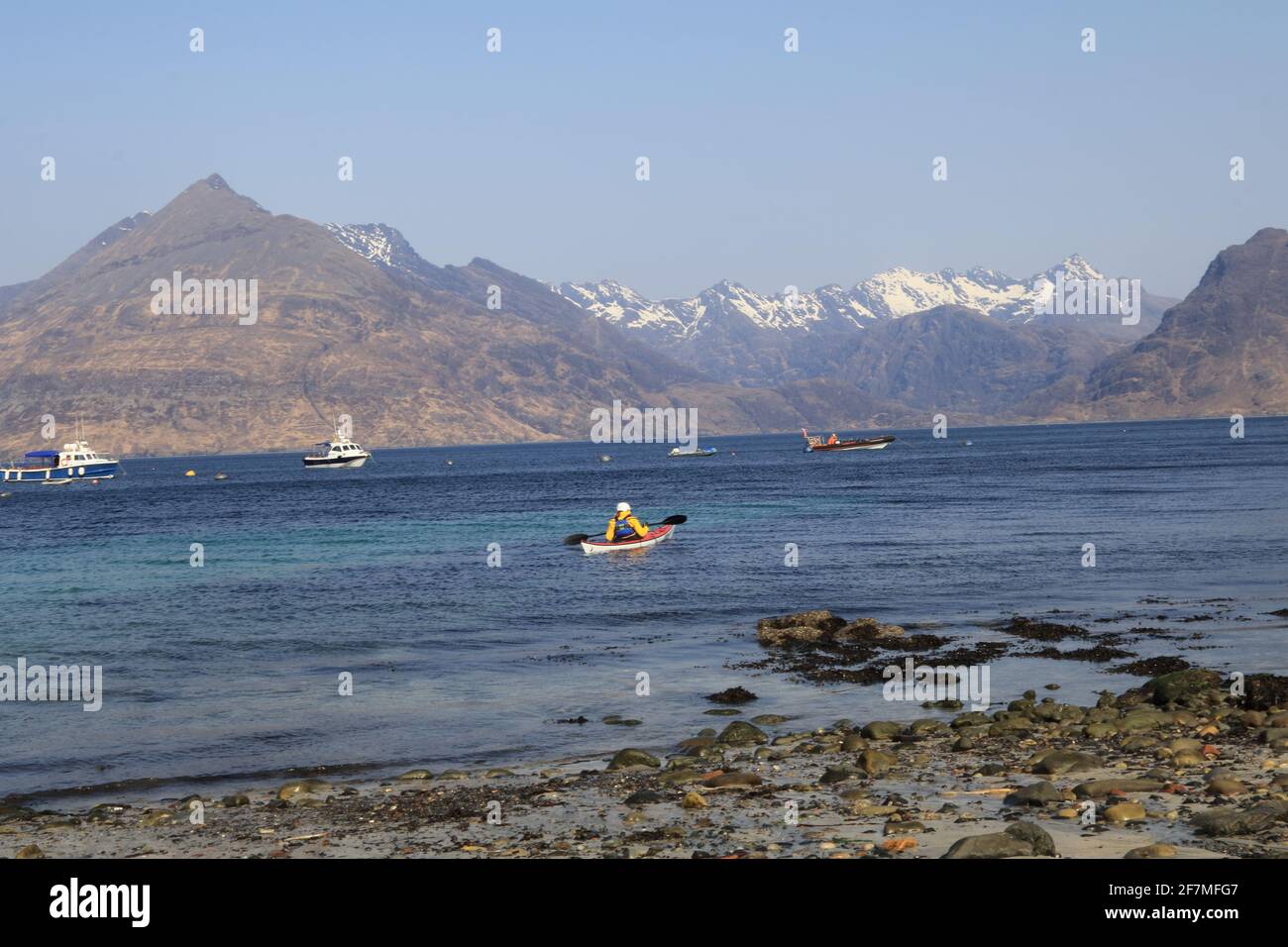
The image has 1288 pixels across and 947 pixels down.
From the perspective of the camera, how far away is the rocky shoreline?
1495 cm

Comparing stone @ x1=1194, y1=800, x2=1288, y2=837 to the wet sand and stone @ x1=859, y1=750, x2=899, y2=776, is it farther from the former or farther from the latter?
stone @ x1=859, y1=750, x2=899, y2=776

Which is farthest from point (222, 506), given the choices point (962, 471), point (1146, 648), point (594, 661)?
point (1146, 648)

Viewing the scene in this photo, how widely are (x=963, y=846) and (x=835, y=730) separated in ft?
34.6

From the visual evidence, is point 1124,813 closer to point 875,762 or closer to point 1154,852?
point 1154,852

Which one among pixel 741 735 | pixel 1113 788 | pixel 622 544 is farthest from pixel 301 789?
pixel 622 544

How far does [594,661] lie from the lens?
33.4 metres

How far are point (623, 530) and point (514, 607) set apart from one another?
71.3 ft

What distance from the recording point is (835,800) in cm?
1756

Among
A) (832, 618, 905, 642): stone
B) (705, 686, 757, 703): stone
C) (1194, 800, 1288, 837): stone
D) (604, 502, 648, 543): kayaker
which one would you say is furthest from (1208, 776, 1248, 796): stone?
(604, 502, 648, 543): kayaker

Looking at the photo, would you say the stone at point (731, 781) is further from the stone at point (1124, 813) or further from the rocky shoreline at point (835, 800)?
the stone at point (1124, 813)

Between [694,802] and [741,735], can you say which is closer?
[694,802]

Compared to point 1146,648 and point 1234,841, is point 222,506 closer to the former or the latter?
point 1146,648

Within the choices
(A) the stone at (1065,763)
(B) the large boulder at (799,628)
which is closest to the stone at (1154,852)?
(A) the stone at (1065,763)

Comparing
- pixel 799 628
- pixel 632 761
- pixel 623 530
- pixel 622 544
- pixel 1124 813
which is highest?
pixel 623 530
